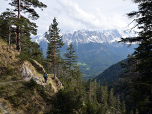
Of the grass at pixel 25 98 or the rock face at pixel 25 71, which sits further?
the rock face at pixel 25 71

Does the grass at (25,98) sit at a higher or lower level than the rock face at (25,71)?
lower

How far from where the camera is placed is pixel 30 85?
42.4ft

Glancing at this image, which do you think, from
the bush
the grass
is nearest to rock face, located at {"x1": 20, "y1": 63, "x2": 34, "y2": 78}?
the bush

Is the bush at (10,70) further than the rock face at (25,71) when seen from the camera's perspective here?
No

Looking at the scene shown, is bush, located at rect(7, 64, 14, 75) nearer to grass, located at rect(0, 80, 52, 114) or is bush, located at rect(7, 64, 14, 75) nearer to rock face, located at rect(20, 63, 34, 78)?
rock face, located at rect(20, 63, 34, 78)

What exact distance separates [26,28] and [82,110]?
1741cm

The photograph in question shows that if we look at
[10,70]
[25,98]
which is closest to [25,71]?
[10,70]

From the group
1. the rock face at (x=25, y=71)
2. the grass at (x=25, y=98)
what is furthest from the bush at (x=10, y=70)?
the grass at (x=25, y=98)

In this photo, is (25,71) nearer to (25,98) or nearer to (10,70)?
(10,70)

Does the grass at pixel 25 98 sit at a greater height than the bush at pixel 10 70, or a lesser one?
lesser

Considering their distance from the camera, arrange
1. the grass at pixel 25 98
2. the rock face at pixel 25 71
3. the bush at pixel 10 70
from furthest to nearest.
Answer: the rock face at pixel 25 71 → the bush at pixel 10 70 → the grass at pixel 25 98

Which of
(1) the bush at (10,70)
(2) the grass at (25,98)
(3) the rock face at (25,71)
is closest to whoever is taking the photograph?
(2) the grass at (25,98)

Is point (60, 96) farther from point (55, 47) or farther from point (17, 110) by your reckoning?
point (55, 47)

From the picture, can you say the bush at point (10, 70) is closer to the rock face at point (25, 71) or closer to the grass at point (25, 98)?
the rock face at point (25, 71)
